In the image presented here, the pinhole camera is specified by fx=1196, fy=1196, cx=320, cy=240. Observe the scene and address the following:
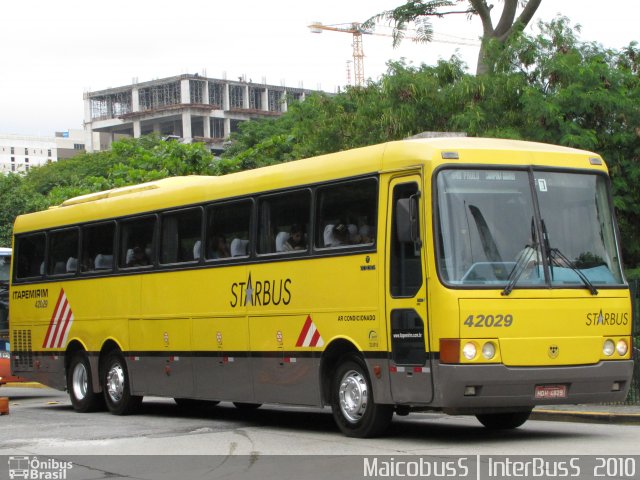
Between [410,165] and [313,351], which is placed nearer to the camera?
[410,165]

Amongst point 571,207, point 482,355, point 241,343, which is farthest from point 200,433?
point 571,207

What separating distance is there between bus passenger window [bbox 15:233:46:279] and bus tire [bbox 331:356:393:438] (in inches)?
362

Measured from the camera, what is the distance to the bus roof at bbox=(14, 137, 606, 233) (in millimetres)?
13234

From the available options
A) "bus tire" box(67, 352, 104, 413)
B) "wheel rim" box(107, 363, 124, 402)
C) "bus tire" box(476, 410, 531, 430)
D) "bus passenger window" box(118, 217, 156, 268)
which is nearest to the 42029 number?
"bus tire" box(476, 410, 531, 430)

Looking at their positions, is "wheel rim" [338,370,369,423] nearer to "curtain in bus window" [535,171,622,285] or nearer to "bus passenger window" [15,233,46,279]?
"curtain in bus window" [535,171,622,285]

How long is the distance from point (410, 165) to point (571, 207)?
6.35 ft

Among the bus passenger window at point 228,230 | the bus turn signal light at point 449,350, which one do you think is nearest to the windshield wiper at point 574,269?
the bus turn signal light at point 449,350

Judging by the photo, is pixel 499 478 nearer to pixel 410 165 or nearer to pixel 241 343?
pixel 410 165

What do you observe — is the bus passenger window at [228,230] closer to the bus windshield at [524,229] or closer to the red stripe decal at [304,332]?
the red stripe decal at [304,332]

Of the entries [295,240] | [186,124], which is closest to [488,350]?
[295,240]

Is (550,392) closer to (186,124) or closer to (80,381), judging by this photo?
(80,381)

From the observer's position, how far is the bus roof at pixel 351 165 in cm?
1323

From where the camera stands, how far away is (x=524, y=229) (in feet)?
42.9

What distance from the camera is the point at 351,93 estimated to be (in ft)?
99.0
